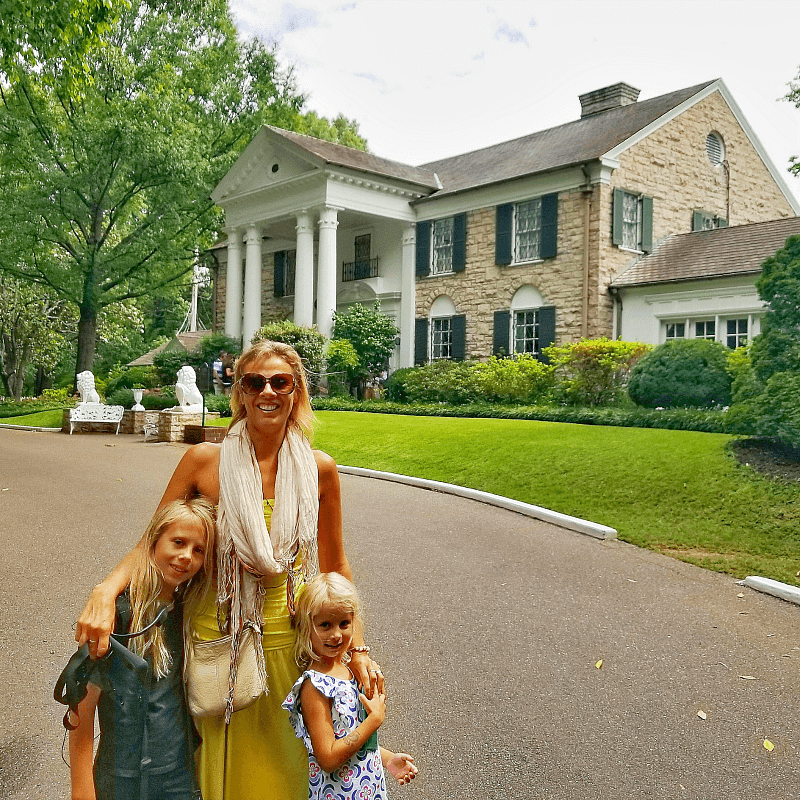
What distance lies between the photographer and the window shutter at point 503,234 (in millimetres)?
22953

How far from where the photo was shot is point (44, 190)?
26891 mm

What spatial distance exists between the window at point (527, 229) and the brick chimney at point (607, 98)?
16.9 feet

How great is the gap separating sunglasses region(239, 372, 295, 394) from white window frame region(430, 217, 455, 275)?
22.5m

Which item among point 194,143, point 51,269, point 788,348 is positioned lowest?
point 788,348

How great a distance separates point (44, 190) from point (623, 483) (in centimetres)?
2314

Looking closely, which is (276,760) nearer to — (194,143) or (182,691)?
(182,691)

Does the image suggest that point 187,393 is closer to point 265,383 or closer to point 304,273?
point 304,273

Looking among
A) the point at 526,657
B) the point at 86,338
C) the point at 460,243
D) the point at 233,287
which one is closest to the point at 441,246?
the point at 460,243

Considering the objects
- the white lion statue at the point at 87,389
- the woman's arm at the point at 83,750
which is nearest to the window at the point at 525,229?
the white lion statue at the point at 87,389

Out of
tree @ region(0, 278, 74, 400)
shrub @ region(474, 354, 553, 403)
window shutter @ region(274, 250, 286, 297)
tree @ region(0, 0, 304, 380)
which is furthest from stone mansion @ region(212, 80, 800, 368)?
tree @ region(0, 278, 74, 400)

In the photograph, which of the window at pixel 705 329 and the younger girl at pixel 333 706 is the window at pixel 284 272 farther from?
the younger girl at pixel 333 706

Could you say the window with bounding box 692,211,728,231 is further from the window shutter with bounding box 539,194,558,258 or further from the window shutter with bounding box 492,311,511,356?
the window shutter with bounding box 492,311,511,356

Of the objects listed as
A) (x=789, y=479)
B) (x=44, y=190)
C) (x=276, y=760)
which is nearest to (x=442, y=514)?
(x=789, y=479)

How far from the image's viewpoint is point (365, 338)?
2409cm
